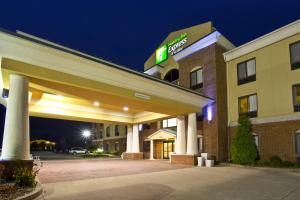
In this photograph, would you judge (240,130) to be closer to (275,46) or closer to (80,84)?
(275,46)

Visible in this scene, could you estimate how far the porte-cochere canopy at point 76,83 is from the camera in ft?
36.7

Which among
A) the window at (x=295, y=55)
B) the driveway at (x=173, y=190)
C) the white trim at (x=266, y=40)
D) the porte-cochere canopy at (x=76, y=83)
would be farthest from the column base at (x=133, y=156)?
the window at (x=295, y=55)

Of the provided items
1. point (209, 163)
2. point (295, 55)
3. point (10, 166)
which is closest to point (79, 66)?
point (10, 166)

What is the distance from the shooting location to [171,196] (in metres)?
9.00

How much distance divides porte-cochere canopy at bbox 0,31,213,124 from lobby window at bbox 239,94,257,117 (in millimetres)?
3062

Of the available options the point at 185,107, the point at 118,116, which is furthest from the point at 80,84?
the point at 118,116

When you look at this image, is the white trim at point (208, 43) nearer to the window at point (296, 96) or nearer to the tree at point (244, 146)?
the tree at point (244, 146)

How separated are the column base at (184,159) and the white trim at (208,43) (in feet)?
34.7

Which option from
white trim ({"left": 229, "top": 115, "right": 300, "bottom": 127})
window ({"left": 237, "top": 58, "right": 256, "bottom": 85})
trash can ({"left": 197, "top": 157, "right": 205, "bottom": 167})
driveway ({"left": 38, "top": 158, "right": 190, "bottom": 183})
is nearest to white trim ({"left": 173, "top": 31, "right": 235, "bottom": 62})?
Result: window ({"left": 237, "top": 58, "right": 256, "bottom": 85})

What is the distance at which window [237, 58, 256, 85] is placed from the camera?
22.0 m

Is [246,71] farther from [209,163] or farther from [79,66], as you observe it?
[79,66]

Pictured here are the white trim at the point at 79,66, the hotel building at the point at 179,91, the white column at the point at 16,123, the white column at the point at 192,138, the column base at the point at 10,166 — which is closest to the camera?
the column base at the point at 10,166

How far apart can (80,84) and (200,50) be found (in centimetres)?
1528

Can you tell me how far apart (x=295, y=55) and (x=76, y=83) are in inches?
624
